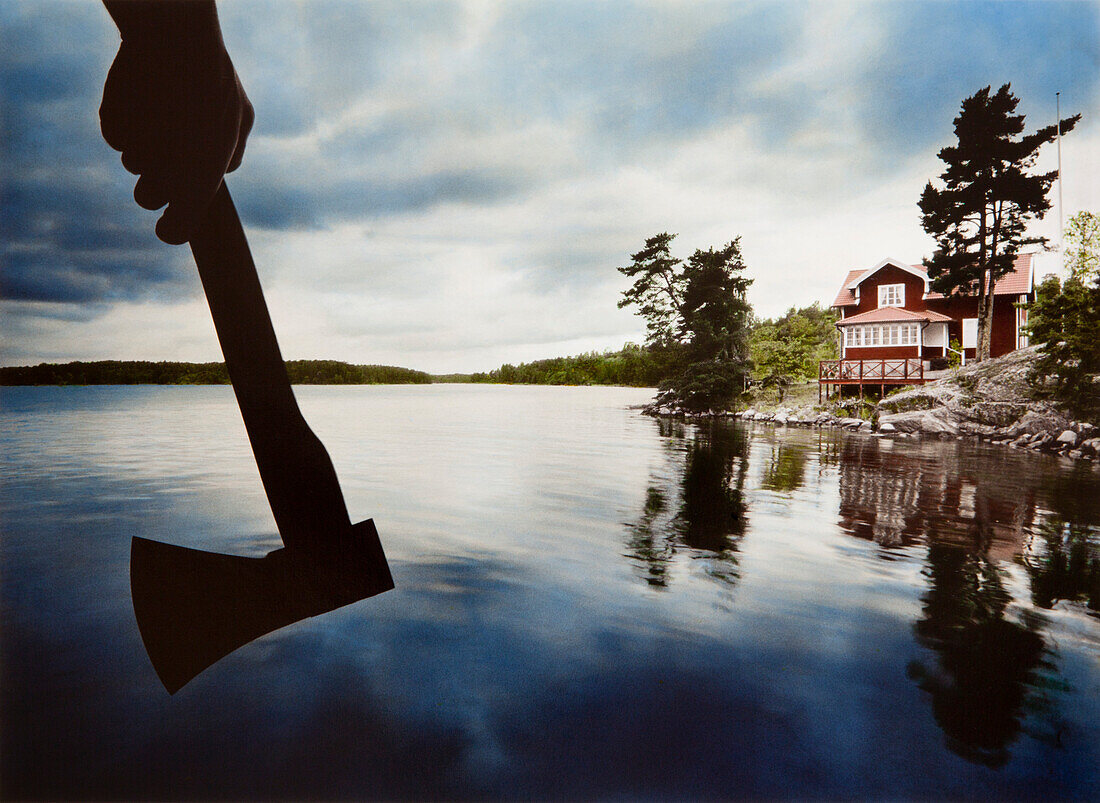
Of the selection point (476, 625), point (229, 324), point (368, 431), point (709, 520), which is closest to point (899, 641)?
point (476, 625)

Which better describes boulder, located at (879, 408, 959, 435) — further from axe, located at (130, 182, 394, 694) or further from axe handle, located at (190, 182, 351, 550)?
axe handle, located at (190, 182, 351, 550)

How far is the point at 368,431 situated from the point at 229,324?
975 inches

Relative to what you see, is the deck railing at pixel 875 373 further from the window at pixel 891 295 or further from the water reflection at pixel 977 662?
the water reflection at pixel 977 662

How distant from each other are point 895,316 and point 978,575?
2623 cm

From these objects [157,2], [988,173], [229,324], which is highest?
[988,173]

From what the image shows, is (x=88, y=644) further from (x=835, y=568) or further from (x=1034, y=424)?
(x=1034, y=424)

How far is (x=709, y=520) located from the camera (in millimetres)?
8078

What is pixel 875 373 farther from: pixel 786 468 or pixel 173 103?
pixel 173 103

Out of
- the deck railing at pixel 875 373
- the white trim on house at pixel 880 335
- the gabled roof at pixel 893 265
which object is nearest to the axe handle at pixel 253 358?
the deck railing at pixel 875 373

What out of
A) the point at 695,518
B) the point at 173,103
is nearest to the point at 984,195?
the point at 695,518

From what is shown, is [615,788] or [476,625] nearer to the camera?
[615,788]

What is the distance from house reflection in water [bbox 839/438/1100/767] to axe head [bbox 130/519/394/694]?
341 cm

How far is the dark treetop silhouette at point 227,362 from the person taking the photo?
0.91 m

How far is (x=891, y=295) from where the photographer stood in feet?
95.2
